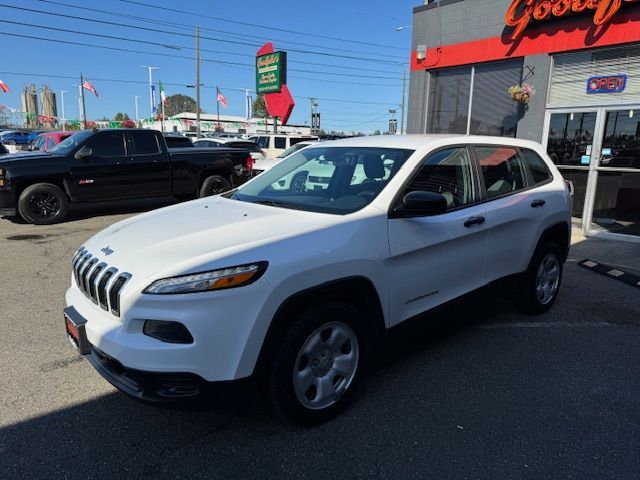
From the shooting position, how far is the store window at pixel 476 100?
10.1 m

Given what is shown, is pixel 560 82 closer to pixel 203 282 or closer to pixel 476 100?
pixel 476 100

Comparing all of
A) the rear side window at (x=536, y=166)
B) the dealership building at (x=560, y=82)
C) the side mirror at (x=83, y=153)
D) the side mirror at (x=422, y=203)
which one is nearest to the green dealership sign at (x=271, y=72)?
the dealership building at (x=560, y=82)

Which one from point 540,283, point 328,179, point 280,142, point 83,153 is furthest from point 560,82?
point 280,142

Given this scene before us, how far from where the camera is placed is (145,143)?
1023 cm

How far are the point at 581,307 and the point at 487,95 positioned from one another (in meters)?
6.57

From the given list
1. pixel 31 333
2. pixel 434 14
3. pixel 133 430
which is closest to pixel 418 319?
pixel 133 430

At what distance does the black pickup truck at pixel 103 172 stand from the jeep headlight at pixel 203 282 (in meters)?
8.02

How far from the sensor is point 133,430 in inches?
112

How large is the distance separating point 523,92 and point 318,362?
27.6 ft

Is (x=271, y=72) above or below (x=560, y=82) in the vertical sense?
above

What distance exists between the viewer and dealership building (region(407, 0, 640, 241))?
27.4 ft

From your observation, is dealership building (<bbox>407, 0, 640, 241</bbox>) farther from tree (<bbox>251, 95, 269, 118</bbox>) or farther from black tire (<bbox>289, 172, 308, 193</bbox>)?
tree (<bbox>251, 95, 269, 118</bbox>)

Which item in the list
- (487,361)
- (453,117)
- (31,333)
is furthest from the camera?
(453,117)

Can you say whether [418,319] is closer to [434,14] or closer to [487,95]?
[487,95]
